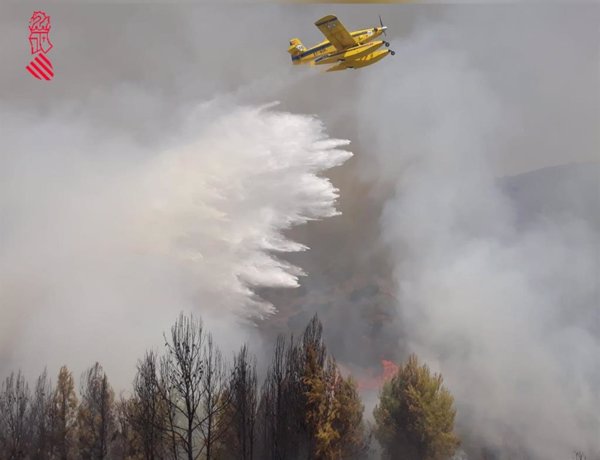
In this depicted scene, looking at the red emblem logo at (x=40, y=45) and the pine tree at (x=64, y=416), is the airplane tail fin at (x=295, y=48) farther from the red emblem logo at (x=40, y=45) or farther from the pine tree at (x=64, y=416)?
the pine tree at (x=64, y=416)

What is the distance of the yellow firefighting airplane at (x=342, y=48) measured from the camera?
1255 centimetres

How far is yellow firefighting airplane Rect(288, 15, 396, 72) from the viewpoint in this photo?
12555mm

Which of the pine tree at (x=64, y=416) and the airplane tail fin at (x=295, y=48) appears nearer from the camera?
the pine tree at (x=64, y=416)

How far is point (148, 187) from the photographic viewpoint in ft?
45.1

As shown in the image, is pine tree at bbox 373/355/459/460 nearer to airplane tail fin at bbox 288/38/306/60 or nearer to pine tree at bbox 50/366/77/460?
pine tree at bbox 50/366/77/460

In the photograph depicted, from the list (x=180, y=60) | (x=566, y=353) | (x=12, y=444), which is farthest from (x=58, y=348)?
(x=566, y=353)

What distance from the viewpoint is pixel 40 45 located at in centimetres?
1364

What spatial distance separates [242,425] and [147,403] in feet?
4.78

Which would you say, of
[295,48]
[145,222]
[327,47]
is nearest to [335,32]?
[327,47]

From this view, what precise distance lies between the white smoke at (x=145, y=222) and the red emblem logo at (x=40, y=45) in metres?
0.79

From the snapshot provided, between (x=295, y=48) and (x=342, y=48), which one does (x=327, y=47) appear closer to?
(x=342, y=48)

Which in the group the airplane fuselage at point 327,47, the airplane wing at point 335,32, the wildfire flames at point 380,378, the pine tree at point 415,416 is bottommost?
the pine tree at point 415,416

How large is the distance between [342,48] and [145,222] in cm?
435

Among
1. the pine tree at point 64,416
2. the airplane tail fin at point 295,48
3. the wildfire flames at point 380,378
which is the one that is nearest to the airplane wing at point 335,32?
the airplane tail fin at point 295,48
